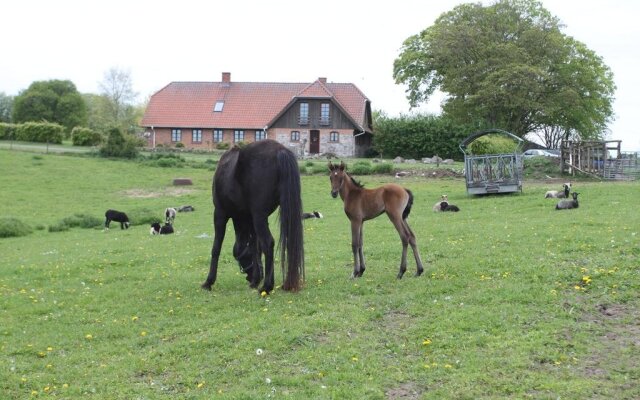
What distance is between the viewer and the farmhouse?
71.1 metres

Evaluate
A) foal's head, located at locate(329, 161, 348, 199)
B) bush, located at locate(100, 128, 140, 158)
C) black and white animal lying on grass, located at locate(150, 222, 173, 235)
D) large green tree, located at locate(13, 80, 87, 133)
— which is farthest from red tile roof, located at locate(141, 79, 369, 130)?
foal's head, located at locate(329, 161, 348, 199)

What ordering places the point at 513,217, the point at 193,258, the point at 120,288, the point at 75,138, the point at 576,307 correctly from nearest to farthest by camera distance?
the point at 576,307 < the point at 120,288 < the point at 193,258 < the point at 513,217 < the point at 75,138

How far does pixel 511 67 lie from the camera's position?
6119cm

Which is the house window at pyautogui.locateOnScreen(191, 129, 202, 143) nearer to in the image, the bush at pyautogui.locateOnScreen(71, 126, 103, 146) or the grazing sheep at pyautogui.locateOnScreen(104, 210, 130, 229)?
the bush at pyautogui.locateOnScreen(71, 126, 103, 146)

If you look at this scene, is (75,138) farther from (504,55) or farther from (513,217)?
(513,217)

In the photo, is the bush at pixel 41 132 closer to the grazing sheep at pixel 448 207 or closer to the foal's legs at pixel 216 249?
the grazing sheep at pixel 448 207

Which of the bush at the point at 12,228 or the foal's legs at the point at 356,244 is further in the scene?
the bush at the point at 12,228

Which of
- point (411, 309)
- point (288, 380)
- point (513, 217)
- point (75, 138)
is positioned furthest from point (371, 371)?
point (75, 138)

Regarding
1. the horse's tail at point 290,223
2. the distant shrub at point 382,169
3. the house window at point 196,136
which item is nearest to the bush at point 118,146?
the distant shrub at point 382,169

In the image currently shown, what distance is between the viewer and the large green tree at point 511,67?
62.6 m

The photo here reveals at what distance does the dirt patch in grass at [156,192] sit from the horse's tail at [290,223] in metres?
26.5

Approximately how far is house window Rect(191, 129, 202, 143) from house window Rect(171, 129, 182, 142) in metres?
1.54

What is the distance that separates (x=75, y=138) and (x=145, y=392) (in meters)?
68.1

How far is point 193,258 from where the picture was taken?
1549cm
